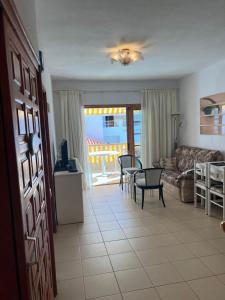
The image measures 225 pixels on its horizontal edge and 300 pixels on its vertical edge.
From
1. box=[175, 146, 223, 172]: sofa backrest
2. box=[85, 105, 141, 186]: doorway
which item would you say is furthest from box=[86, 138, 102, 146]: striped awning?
box=[175, 146, 223, 172]: sofa backrest

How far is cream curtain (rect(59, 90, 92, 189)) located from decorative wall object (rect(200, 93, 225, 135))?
2820mm

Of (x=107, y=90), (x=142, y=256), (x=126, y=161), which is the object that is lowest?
(x=142, y=256)

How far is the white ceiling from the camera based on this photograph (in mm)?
2322

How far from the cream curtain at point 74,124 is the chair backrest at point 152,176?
6.90ft

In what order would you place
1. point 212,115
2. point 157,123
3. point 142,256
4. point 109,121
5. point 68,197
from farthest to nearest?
point 109,121 → point 157,123 → point 212,115 → point 68,197 → point 142,256

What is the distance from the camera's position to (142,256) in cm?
285

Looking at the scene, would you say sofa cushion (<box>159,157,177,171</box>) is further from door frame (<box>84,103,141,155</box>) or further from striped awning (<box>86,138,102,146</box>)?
striped awning (<box>86,138,102,146</box>)

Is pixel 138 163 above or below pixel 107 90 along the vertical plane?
below

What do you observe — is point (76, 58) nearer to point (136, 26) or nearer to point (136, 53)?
point (136, 53)

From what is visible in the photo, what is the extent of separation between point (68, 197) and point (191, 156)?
2.98 m

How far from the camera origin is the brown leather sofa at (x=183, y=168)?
4.64 m

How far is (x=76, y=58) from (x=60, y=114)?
213 centimetres

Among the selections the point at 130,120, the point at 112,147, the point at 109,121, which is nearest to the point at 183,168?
the point at 130,120

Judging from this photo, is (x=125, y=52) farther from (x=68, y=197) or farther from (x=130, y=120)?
(x=130, y=120)
